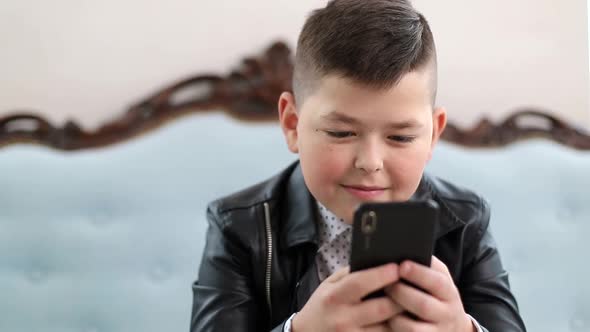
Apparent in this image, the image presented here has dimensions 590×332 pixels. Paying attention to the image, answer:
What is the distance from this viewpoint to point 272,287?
0.92 meters

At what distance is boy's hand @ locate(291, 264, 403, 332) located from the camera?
2.14 feet

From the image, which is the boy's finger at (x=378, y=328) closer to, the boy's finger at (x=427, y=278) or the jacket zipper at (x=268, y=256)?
the boy's finger at (x=427, y=278)

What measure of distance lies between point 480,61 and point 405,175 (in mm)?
830

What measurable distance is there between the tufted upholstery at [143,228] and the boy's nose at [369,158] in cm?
58

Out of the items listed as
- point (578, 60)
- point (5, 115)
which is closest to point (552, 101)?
point (578, 60)

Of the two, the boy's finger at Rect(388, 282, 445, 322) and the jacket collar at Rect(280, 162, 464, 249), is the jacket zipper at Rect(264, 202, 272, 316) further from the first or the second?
the boy's finger at Rect(388, 282, 445, 322)

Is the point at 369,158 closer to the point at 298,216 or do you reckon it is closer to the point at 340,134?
the point at 340,134

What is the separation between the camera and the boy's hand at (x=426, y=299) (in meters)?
0.66

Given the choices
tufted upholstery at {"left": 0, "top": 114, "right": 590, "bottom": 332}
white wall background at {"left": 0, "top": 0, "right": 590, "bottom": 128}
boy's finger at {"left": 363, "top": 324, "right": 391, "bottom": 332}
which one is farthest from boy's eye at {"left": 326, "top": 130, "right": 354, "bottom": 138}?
white wall background at {"left": 0, "top": 0, "right": 590, "bottom": 128}

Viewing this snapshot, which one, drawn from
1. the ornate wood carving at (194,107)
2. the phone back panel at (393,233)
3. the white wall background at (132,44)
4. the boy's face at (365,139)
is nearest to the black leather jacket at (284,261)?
the boy's face at (365,139)

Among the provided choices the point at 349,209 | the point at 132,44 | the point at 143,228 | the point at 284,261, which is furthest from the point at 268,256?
the point at 132,44

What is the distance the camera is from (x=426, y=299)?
666mm

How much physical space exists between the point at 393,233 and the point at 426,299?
10 centimetres

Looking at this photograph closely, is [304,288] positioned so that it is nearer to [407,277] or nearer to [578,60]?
[407,277]
